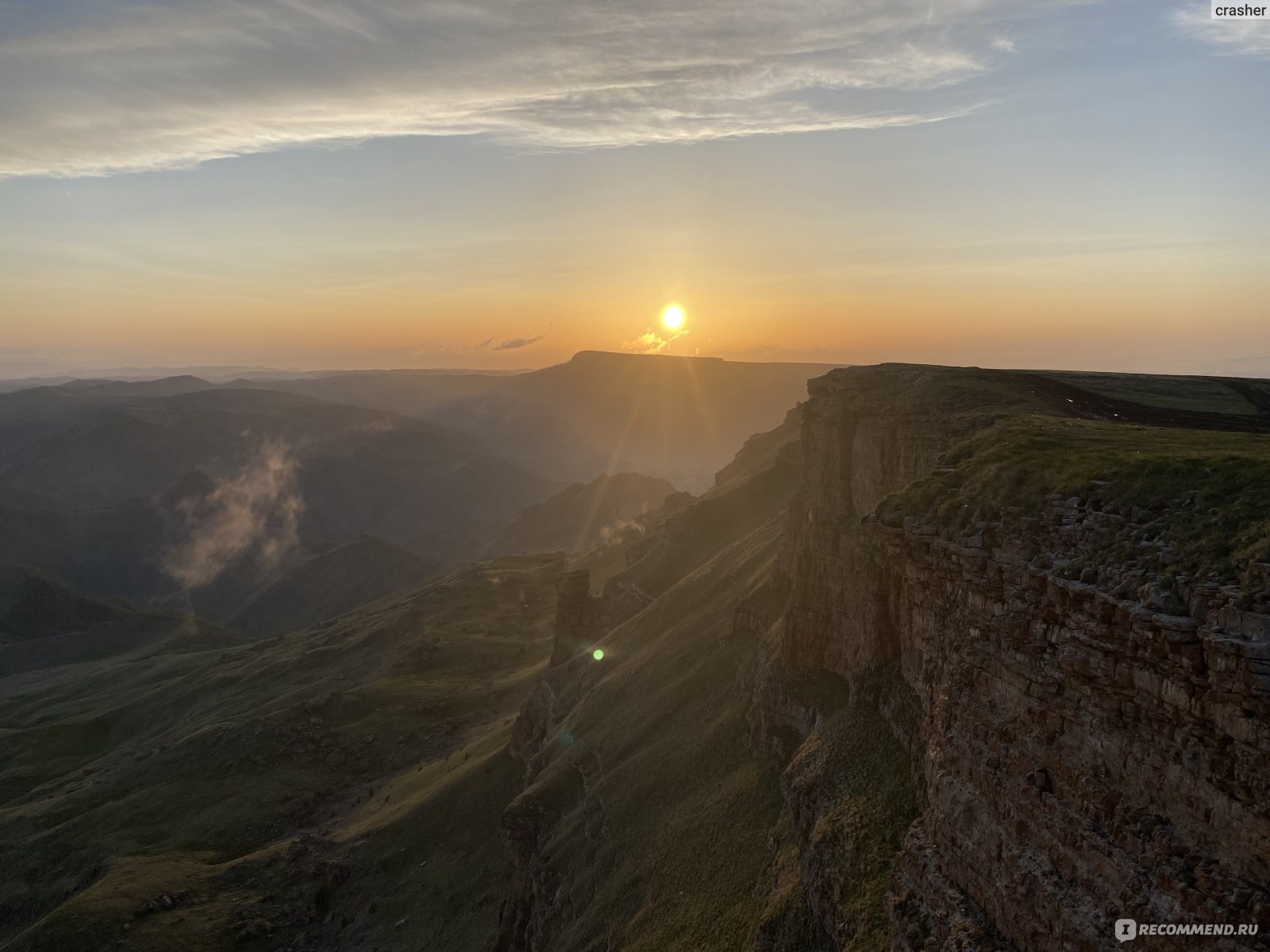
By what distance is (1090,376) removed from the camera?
50.9 metres

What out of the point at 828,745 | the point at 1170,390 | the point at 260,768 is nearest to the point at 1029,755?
the point at 828,745

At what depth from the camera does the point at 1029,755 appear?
58.3ft

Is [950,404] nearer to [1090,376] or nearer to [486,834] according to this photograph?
[1090,376]

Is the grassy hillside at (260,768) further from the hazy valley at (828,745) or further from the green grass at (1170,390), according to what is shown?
the green grass at (1170,390)

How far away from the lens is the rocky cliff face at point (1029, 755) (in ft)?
43.4

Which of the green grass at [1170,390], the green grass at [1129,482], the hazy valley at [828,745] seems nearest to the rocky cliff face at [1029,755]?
the hazy valley at [828,745]

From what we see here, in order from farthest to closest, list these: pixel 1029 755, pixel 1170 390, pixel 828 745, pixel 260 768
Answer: pixel 260 768 → pixel 1170 390 → pixel 828 745 → pixel 1029 755

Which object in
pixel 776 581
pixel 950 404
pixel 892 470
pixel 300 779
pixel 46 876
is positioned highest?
pixel 950 404

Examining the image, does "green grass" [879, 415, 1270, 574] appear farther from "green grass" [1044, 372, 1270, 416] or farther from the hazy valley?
"green grass" [1044, 372, 1270, 416]

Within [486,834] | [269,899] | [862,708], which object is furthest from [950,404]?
[269,899]

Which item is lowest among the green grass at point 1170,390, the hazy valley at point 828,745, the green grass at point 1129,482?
the hazy valley at point 828,745

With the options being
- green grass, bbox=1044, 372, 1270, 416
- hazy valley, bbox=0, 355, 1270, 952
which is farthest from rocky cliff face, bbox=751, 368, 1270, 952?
green grass, bbox=1044, 372, 1270, 416

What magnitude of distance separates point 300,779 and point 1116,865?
98557 mm

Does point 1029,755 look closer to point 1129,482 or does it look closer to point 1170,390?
point 1129,482
